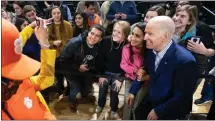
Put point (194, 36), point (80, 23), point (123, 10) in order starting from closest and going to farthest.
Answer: point (194, 36) < point (80, 23) < point (123, 10)

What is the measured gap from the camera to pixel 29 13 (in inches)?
137

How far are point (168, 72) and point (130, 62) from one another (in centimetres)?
65

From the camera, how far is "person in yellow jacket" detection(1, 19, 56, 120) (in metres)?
1.46

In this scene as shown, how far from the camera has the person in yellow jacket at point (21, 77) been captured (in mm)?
1464

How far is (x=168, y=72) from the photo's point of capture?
2021 millimetres

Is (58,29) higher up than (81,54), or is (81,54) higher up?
(58,29)

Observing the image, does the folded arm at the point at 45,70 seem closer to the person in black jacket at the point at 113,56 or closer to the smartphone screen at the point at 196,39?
the person in black jacket at the point at 113,56

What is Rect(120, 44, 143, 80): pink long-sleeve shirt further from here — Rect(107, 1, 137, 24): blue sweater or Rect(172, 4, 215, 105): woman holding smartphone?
Rect(107, 1, 137, 24): blue sweater

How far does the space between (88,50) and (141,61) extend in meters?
0.65

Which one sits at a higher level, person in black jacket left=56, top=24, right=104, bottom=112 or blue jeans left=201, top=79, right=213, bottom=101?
person in black jacket left=56, top=24, right=104, bottom=112

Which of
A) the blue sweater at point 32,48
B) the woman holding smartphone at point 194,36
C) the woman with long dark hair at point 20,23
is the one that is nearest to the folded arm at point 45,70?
the woman holding smartphone at point 194,36

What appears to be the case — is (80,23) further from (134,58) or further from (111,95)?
(134,58)

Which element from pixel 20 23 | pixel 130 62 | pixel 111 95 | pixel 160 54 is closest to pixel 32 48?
pixel 20 23

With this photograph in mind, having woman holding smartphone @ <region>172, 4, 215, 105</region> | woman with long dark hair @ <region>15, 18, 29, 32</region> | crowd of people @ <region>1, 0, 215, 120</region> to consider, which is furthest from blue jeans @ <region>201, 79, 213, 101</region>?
woman with long dark hair @ <region>15, 18, 29, 32</region>
